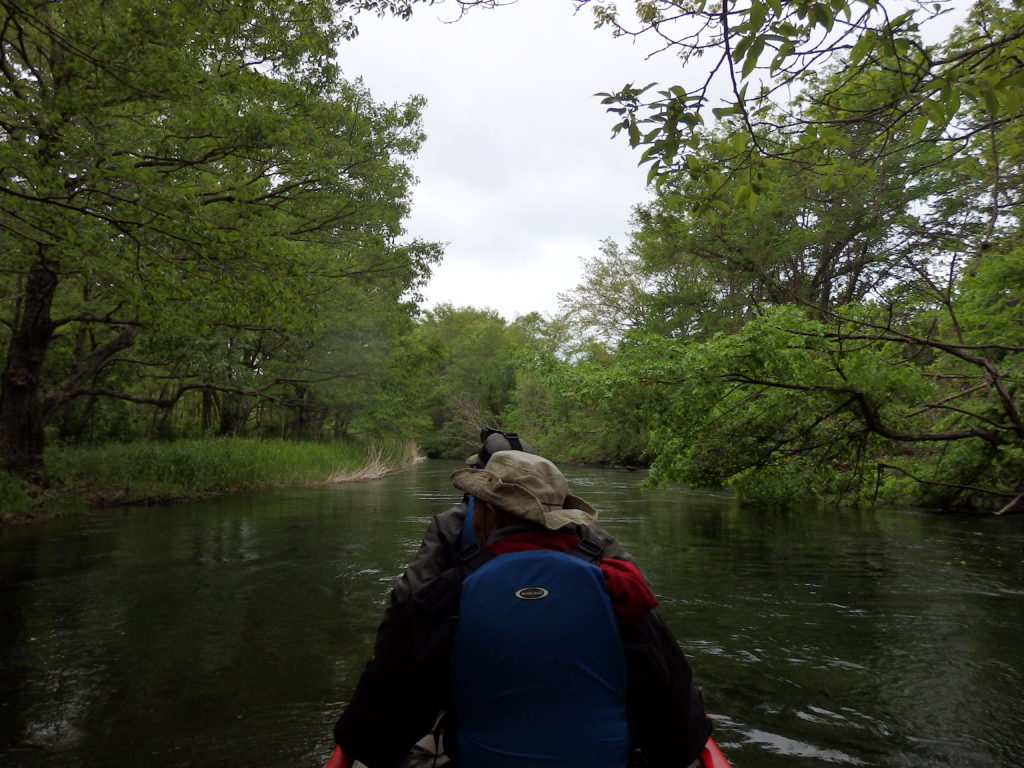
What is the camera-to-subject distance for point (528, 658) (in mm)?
1801

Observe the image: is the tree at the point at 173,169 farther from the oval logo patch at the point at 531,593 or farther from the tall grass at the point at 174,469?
the oval logo patch at the point at 531,593

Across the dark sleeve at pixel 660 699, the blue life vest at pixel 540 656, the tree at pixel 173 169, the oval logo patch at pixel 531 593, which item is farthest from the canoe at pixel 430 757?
the tree at pixel 173 169

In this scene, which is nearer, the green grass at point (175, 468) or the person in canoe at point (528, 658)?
the person in canoe at point (528, 658)

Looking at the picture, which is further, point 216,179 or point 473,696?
point 216,179

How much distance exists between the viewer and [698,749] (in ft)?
6.81

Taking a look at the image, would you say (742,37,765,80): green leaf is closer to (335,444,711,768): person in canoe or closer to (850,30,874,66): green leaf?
(850,30,874,66): green leaf

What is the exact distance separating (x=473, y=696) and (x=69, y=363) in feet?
61.8

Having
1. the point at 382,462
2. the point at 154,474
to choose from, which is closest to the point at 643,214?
the point at 154,474

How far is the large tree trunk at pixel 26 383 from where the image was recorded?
11.7 meters

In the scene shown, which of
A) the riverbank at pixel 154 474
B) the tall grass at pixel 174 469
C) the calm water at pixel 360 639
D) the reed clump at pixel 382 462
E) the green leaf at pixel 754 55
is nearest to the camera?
the green leaf at pixel 754 55

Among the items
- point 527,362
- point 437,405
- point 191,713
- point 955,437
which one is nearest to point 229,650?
point 191,713

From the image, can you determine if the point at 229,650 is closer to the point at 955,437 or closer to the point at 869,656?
the point at 869,656

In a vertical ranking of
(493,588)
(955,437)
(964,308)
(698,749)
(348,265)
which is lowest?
(698,749)

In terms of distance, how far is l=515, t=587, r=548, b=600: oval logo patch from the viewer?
1.79 m
